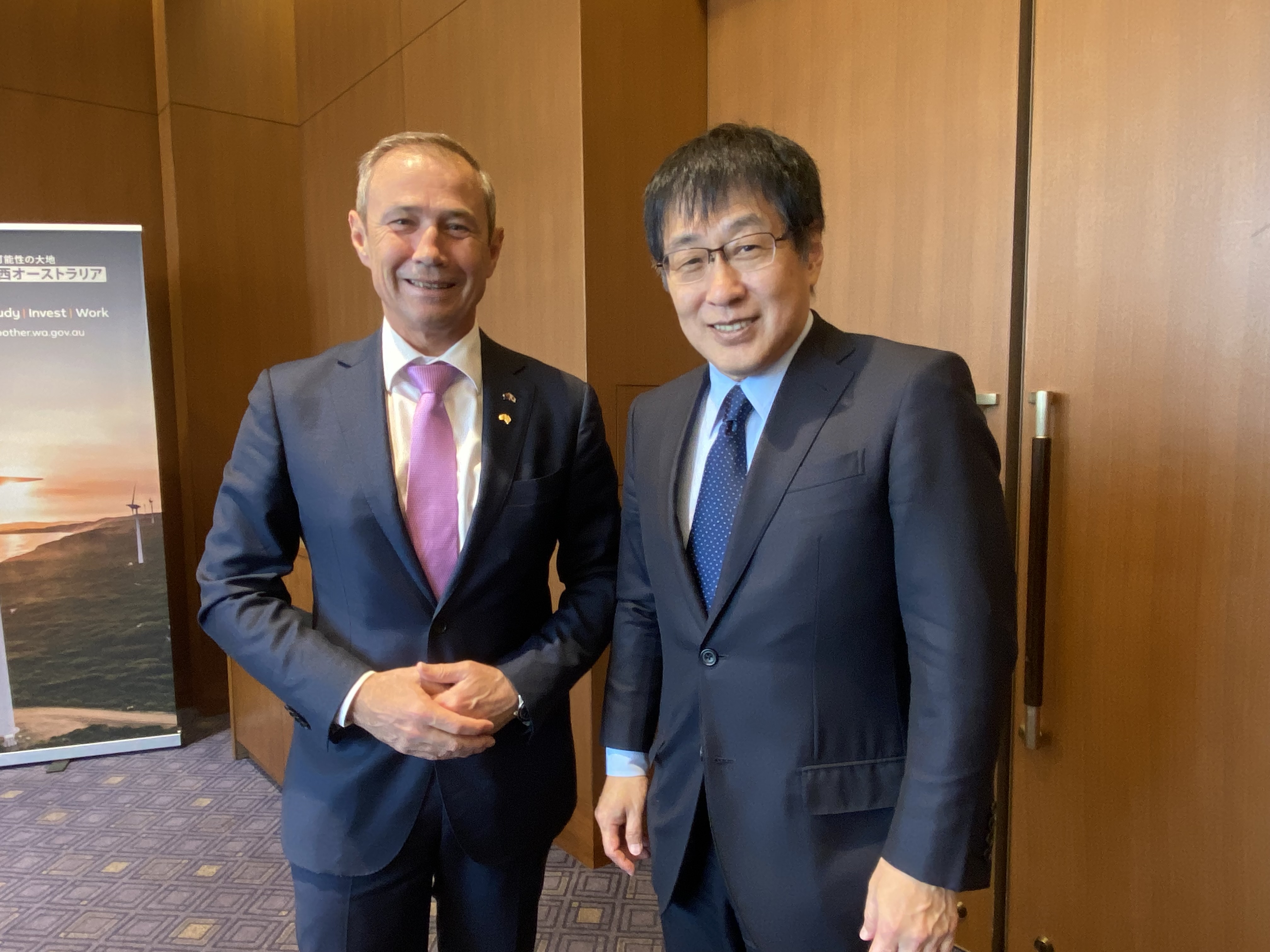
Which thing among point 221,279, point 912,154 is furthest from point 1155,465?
point 221,279

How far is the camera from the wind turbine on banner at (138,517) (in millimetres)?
3600

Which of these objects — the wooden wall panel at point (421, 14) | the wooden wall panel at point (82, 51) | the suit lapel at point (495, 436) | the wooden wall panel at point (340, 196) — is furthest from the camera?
the wooden wall panel at point (82, 51)

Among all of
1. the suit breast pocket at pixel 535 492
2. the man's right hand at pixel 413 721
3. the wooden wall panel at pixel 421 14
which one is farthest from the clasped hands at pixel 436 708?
the wooden wall panel at pixel 421 14

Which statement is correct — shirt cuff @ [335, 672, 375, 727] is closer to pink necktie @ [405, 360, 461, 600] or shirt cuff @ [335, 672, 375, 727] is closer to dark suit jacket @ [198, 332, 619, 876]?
dark suit jacket @ [198, 332, 619, 876]

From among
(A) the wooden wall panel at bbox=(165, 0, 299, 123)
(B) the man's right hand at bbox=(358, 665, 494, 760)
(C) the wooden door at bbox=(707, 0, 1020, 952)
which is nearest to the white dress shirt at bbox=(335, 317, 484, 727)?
(B) the man's right hand at bbox=(358, 665, 494, 760)

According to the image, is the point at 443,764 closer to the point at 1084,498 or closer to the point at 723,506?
the point at 723,506

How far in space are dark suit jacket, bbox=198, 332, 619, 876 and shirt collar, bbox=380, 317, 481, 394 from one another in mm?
18

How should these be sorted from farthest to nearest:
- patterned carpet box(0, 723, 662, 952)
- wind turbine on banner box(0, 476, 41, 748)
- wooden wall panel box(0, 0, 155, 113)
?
1. wooden wall panel box(0, 0, 155, 113)
2. wind turbine on banner box(0, 476, 41, 748)
3. patterned carpet box(0, 723, 662, 952)

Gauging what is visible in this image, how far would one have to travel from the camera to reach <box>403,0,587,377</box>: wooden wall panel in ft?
8.30

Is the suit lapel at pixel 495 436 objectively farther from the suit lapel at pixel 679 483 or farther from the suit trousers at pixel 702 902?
the suit trousers at pixel 702 902

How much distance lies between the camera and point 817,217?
1.12 metres

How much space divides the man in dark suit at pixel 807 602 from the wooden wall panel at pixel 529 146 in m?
1.43

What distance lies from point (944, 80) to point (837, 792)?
184 cm

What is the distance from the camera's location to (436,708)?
1151mm
